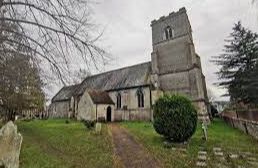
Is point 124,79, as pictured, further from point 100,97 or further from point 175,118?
point 175,118

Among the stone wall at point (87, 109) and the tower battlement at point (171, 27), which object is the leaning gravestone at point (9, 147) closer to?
the stone wall at point (87, 109)

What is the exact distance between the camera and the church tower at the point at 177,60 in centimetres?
2620

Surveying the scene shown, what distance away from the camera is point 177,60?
28.7m

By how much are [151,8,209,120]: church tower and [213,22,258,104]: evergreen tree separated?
3336 mm

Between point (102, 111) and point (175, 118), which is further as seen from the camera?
point (102, 111)

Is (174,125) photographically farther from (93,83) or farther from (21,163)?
(93,83)

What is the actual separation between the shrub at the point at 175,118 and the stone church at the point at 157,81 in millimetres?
13828

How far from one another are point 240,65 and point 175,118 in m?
19.1

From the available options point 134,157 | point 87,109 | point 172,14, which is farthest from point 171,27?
point 134,157

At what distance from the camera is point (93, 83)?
38562mm

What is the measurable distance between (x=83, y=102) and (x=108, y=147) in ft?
69.4

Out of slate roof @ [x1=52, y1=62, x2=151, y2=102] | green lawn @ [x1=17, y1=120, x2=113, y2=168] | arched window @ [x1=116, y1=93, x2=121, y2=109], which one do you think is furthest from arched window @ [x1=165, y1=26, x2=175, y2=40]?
green lawn @ [x1=17, y1=120, x2=113, y2=168]

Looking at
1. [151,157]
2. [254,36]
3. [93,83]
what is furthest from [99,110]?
[254,36]

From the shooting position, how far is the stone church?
27219 millimetres
